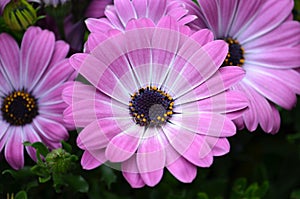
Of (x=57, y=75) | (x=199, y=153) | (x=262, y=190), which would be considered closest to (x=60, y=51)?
(x=57, y=75)

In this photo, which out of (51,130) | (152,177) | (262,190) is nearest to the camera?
(152,177)

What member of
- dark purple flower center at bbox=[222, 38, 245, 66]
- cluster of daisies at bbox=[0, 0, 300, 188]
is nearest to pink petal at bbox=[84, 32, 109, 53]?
cluster of daisies at bbox=[0, 0, 300, 188]

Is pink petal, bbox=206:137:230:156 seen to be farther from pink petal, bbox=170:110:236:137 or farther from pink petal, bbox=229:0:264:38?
pink petal, bbox=229:0:264:38

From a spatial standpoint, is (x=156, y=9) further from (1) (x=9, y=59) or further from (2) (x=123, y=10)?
(1) (x=9, y=59)

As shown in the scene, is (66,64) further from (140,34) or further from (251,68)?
(251,68)

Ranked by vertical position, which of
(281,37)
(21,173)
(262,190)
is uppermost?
(281,37)

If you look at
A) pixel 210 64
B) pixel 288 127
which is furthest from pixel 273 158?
pixel 210 64
